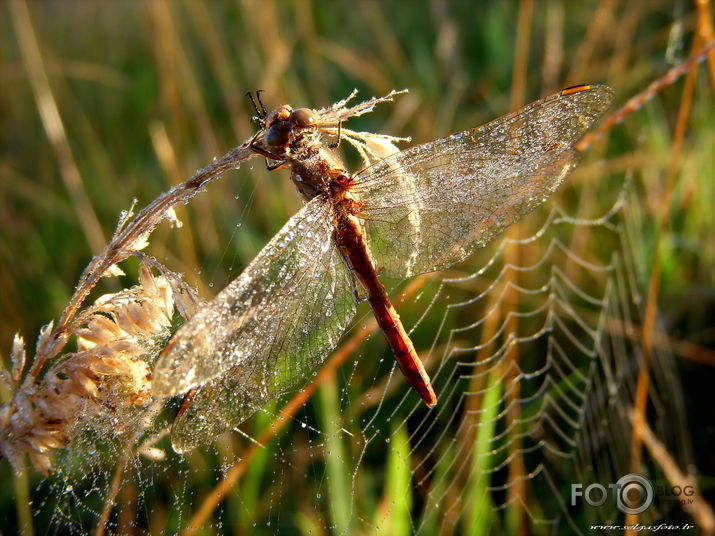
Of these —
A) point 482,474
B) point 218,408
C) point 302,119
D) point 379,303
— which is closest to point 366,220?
point 379,303

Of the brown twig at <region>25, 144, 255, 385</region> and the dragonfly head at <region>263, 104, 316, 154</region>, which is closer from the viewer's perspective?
the brown twig at <region>25, 144, 255, 385</region>

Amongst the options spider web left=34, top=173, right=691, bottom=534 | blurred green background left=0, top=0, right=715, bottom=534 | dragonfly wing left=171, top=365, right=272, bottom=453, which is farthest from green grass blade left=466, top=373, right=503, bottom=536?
dragonfly wing left=171, top=365, right=272, bottom=453

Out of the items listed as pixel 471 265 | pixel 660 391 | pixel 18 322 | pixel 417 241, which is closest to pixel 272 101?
pixel 471 265

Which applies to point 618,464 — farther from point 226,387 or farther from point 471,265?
point 226,387

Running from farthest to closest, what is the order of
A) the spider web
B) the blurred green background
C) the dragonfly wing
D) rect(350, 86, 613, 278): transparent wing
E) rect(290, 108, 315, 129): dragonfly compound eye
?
the blurred green background
the spider web
rect(350, 86, 613, 278): transparent wing
rect(290, 108, 315, 129): dragonfly compound eye
the dragonfly wing

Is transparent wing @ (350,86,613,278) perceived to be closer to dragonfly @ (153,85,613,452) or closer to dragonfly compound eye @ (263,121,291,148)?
dragonfly @ (153,85,613,452)

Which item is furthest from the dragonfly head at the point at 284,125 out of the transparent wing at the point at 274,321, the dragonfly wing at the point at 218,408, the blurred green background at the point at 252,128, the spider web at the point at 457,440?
the spider web at the point at 457,440

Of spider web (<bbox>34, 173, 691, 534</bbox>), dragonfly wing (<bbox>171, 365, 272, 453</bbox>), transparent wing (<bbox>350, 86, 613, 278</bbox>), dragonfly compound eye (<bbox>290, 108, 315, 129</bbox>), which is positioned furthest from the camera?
spider web (<bbox>34, 173, 691, 534</bbox>)
